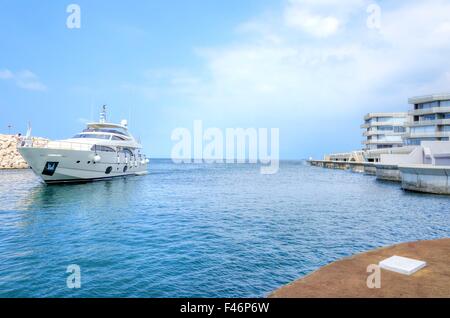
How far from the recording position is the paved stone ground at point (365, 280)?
4832 mm

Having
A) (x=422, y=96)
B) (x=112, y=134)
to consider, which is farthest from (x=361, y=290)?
(x=422, y=96)

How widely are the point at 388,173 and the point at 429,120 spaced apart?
80.1ft

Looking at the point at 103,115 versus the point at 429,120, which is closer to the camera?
the point at 103,115

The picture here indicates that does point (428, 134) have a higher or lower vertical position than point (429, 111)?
lower

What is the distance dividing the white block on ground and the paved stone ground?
102 mm

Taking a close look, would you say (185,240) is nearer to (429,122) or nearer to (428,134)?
(428,134)

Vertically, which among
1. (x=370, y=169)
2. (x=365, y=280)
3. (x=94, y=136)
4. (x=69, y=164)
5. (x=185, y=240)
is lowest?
(x=185, y=240)

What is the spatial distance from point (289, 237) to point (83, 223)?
13.1 meters

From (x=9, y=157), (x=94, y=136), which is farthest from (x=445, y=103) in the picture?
(x=9, y=157)

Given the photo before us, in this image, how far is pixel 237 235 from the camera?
15914mm

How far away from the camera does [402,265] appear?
596cm

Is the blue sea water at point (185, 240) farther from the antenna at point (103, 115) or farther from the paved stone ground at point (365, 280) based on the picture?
the antenna at point (103, 115)

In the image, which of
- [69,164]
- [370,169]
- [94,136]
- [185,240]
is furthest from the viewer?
[370,169]
